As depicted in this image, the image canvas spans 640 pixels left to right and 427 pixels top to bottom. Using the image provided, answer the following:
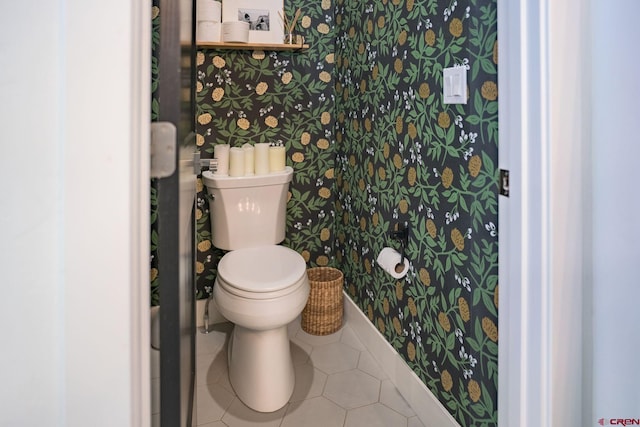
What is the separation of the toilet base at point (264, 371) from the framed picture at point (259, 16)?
153cm

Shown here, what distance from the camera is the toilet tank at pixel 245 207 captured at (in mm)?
2131

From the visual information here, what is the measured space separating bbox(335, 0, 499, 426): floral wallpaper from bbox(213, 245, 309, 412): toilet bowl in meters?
0.45

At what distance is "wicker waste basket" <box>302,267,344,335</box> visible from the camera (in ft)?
7.45

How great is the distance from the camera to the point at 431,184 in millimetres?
1488

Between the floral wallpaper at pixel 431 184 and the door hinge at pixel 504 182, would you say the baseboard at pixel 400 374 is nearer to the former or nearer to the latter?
the floral wallpaper at pixel 431 184
